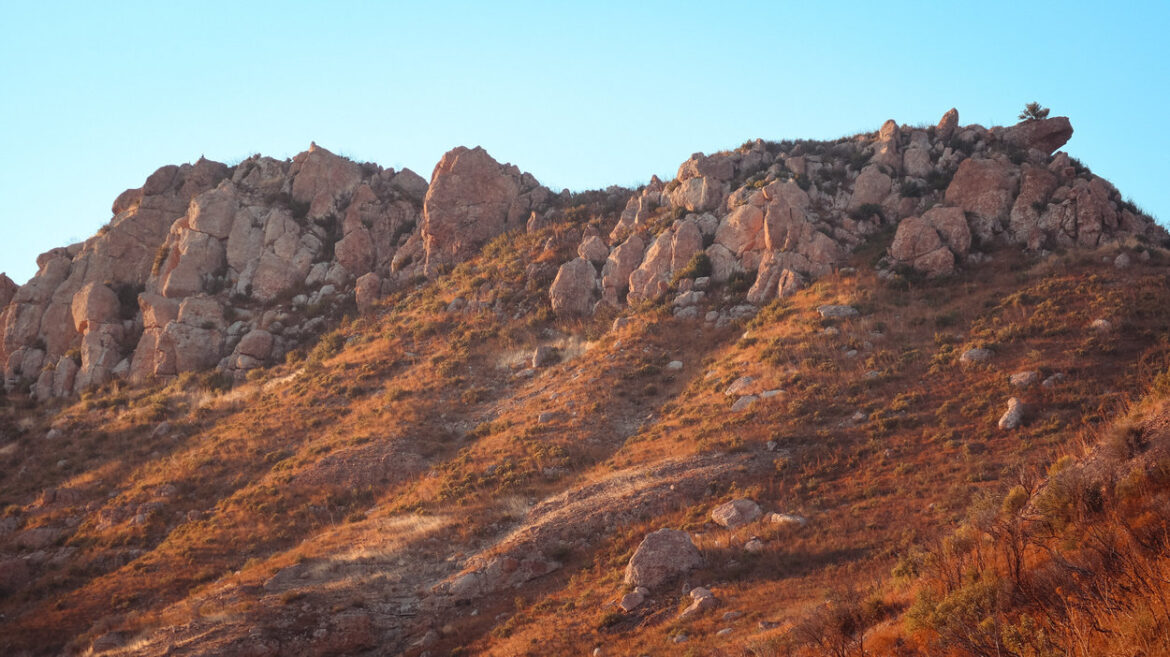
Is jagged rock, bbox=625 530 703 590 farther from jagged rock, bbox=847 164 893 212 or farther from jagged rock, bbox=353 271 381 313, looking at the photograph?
jagged rock, bbox=353 271 381 313

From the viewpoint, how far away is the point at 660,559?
56.9 ft

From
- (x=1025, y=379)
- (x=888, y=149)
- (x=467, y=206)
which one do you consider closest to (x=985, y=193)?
(x=888, y=149)

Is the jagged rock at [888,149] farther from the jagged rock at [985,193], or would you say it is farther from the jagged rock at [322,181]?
the jagged rock at [322,181]

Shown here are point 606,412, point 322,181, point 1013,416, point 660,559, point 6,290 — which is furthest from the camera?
point 322,181

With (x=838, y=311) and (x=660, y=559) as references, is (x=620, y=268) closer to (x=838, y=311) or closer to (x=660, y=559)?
(x=838, y=311)

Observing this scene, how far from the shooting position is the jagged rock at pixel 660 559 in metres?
17.1

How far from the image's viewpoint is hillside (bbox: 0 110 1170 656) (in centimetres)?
1395

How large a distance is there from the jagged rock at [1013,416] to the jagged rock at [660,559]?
386 inches

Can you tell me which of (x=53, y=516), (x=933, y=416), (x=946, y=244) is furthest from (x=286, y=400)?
(x=946, y=244)

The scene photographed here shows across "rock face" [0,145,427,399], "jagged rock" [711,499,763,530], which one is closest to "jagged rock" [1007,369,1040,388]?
"jagged rock" [711,499,763,530]

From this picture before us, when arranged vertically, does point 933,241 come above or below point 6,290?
below

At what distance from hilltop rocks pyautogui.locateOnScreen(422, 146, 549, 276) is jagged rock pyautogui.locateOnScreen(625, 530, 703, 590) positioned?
29.8 meters

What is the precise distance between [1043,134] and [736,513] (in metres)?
31.0

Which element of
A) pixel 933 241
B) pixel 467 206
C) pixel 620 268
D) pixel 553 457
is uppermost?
pixel 467 206
